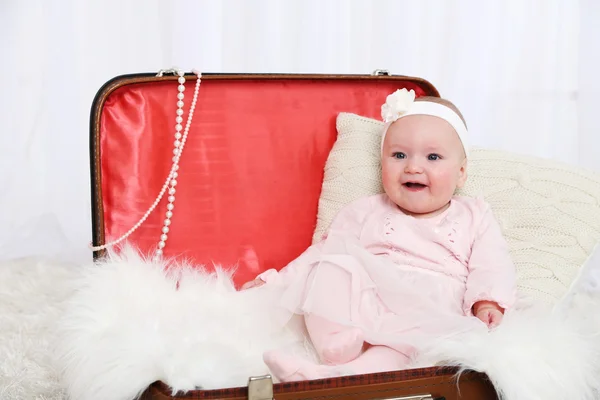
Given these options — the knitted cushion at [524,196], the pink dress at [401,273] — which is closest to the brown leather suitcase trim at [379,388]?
the pink dress at [401,273]

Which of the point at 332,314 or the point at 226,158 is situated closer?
the point at 332,314

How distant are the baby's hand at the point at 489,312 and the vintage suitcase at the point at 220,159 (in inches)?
20.2

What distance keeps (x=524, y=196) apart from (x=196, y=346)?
2.70ft

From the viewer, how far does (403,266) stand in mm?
1466

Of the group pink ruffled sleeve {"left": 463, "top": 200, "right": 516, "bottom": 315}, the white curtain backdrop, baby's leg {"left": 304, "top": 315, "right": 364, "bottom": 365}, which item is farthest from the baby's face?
the white curtain backdrop

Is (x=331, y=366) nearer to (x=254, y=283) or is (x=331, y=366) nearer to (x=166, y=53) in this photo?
(x=254, y=283)

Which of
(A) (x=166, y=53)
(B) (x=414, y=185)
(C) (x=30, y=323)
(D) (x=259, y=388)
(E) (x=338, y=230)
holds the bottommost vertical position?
(C) (x=30, y=323)

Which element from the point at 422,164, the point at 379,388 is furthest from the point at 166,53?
the point at 379,388

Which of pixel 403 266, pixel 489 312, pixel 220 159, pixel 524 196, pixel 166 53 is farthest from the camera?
pixel 166 53

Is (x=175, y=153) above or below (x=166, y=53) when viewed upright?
below

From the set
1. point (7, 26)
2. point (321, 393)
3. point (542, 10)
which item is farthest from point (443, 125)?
point (7, 26)

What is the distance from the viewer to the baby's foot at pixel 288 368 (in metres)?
1.12

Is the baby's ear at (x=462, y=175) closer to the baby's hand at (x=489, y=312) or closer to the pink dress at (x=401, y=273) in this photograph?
the pink dress at (x=401, y=273)

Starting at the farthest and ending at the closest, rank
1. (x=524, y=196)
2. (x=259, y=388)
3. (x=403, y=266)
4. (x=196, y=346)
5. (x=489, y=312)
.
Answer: (x=524, y=196)
(x=403, y=266)
(x=489, y=312)
(x=196, y=346)
(x=259, y=388)
